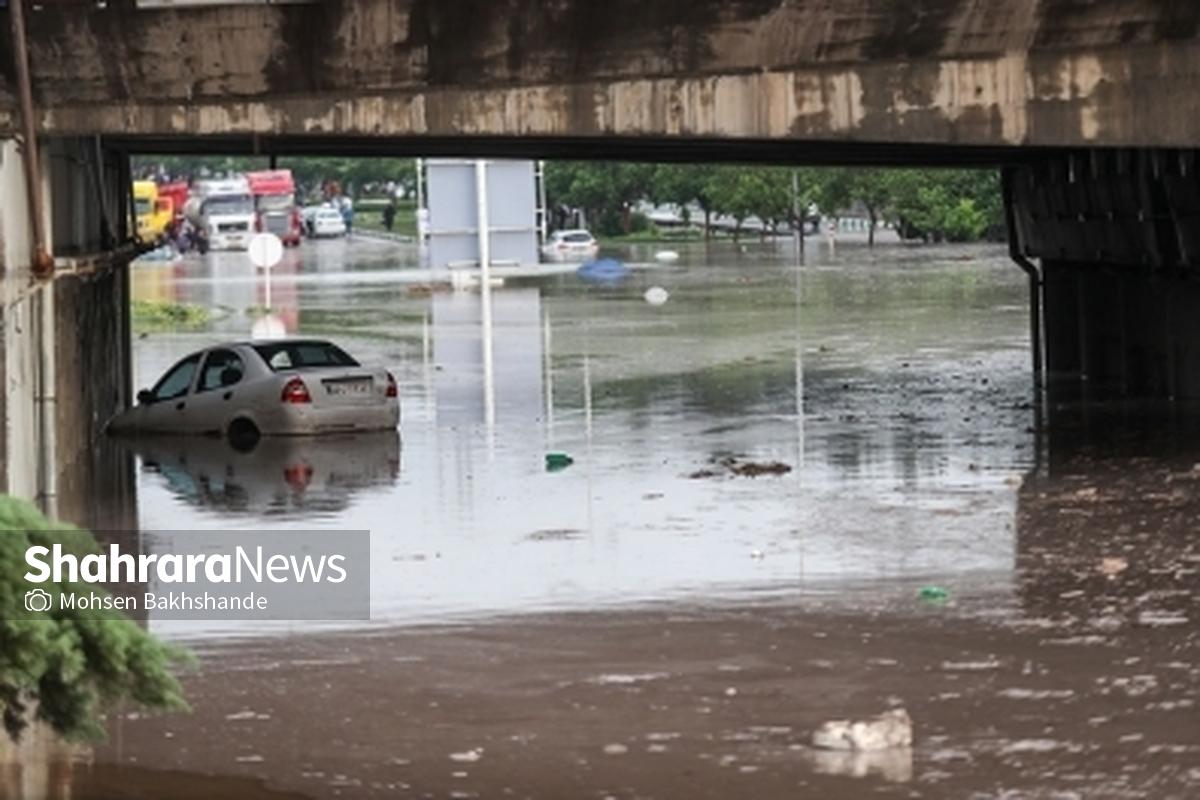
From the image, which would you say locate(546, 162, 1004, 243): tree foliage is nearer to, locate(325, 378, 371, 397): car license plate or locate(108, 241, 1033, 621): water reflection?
locate(108, 241, 1033, 621): water reflection

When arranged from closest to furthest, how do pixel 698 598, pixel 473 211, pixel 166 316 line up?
1. pixel 698 598
2. pixel 166 316
3. pixel 473 211

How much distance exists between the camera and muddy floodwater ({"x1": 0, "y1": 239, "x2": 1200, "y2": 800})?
41.9 feet

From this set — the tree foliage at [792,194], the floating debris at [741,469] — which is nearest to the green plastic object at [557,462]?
the floating debris at [741,469]

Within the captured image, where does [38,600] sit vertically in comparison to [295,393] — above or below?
above

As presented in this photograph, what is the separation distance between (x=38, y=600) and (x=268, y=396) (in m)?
19.8

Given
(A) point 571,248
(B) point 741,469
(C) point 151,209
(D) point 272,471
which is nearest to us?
(B) point 741,469

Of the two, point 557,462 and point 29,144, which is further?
point 557,462

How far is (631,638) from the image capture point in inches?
640

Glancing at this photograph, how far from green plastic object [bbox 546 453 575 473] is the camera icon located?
50.6ft

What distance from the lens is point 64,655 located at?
11156 millimetres

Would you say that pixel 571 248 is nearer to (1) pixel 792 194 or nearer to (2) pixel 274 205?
(1) pixel 792 194

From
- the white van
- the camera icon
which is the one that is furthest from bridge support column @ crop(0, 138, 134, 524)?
the white van

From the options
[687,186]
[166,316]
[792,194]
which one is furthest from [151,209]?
[166,316]

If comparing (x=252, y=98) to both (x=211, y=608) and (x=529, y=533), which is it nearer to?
(x=529, y=533)
